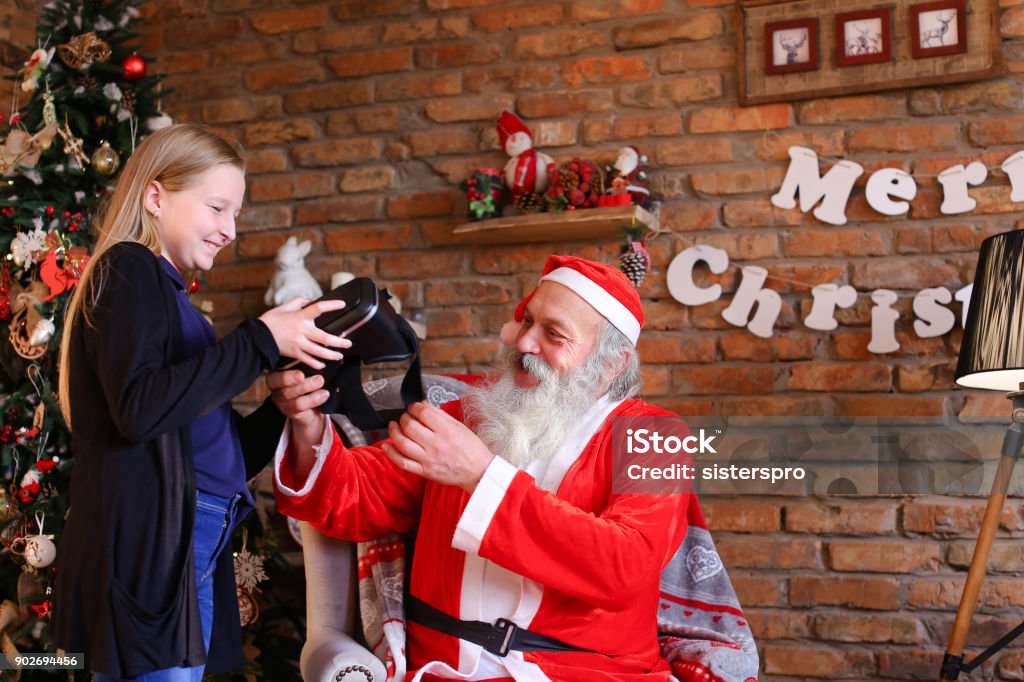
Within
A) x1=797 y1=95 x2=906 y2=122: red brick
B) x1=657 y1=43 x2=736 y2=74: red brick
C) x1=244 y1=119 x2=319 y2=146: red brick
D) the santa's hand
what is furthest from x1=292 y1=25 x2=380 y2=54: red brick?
the santa's hand

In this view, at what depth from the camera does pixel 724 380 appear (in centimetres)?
270

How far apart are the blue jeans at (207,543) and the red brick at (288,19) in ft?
7.09

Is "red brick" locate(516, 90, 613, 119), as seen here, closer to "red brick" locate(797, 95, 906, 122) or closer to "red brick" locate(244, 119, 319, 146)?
"red brick" locate(797, 95, 906, 122)


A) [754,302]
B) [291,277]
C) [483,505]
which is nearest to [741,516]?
[754,302]

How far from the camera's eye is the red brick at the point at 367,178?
123 inches

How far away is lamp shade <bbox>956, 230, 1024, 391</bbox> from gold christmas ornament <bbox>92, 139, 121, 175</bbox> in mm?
2260

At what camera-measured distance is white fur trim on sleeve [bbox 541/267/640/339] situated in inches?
77.1

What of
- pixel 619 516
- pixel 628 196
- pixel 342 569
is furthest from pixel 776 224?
pixel 342 569

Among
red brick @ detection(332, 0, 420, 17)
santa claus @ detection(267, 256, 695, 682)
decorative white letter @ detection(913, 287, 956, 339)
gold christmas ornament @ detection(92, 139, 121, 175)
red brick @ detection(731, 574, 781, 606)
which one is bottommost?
A: red brick @ detection(731, 574, 781, 606)

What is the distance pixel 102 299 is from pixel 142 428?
0.72ft

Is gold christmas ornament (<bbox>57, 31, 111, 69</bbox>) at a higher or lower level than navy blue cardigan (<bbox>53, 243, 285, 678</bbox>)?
higher

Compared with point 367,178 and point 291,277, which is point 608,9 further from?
point 291,277

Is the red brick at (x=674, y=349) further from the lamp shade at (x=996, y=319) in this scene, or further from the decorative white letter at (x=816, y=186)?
the lamp shade at (x=996, y=319)

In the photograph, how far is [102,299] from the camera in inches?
56.6
